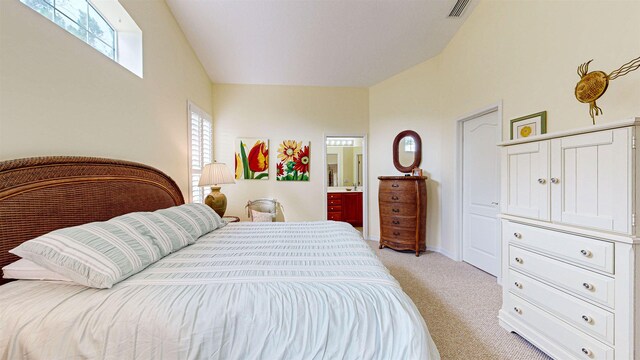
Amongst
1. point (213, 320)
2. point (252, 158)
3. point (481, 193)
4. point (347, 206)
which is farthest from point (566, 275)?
point (347, 206)

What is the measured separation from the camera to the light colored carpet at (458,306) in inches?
61.5

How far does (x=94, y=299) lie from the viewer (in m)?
0.92

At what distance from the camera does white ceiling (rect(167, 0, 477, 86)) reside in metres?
2.47

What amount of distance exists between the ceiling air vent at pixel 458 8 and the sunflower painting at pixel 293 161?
8.64ft

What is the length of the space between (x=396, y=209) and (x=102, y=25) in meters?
3.77

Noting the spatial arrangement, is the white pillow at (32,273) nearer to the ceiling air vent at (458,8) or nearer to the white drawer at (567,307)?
the white drawer at (567,307)

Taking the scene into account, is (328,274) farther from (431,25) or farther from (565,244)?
(431,25)

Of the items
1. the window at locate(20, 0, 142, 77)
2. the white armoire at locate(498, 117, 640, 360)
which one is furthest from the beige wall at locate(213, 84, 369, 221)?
the white armoire at locate(498, 117, 640, 360)

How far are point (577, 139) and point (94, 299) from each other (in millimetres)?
2558

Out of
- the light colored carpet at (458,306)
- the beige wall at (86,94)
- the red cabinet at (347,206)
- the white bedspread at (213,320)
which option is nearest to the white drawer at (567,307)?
the light colored carpet at (458,306)

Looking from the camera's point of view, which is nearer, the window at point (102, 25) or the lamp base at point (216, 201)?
the window at point (102, 25)

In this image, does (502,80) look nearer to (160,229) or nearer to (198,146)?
(160,229)

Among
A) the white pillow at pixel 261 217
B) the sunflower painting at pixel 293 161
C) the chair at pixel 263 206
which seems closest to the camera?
the white pillow at pixel 261 217

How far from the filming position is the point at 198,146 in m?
3.32
